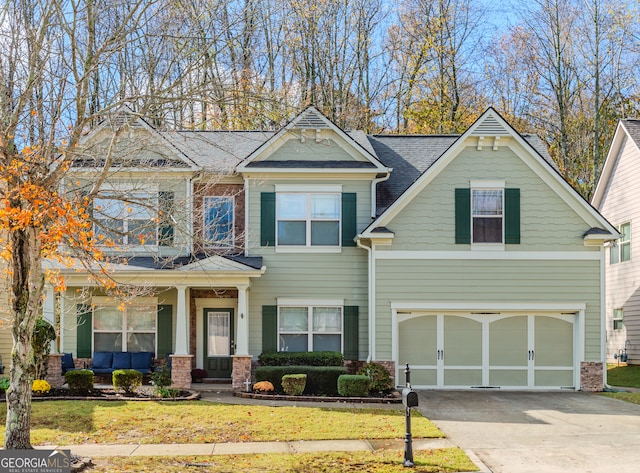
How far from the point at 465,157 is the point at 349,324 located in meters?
5.59

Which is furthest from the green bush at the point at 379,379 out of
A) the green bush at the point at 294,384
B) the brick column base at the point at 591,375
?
the brick column base at the point at 591,375

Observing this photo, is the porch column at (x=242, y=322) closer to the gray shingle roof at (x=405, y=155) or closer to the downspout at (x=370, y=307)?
the downspout at (x=370, y=307)

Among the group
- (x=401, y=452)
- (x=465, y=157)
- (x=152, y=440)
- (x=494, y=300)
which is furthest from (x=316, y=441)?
(x=465, y=157)

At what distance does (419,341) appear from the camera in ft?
67.9

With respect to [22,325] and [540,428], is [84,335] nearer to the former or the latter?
[22,325]

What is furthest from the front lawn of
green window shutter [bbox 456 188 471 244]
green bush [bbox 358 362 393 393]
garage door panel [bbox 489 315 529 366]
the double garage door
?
green window shutter [bbox 456 188 471 244]

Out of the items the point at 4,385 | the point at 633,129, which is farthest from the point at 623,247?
the point at 4,385

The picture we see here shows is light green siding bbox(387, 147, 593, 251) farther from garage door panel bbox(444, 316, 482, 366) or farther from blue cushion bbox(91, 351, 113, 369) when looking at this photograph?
blue cushion bbox(91, 351, 113, 369)

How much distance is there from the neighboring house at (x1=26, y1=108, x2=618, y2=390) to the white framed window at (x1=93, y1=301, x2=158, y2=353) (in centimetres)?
4

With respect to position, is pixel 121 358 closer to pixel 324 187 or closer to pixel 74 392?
pixel 74 392

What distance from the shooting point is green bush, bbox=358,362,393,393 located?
18.7 metres

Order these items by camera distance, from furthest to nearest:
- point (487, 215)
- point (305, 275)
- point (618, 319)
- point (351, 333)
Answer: point (618, 319) < point (305, 275) < point (351, 333) < point (487, 215)

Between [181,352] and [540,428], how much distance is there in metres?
9.50

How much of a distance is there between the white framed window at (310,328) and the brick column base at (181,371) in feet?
9.17
